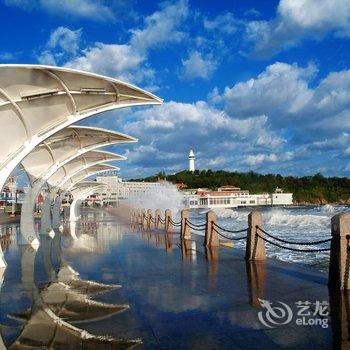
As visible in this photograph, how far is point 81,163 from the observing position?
2655 cm

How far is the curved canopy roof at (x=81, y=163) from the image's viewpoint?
82.8 feet

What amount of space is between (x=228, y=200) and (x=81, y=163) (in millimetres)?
117598

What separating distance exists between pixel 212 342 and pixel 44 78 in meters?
9.08

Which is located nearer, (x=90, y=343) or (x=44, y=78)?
(x=90, y=343)

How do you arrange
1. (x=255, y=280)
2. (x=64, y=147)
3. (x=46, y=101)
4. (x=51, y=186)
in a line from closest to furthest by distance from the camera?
1. (x=255, y=280)
2. (x=46, y=101)
3. (x=64, y=147)
4. (x=51, y=186)

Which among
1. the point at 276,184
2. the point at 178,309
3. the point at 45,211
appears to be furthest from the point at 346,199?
the point at 178,309

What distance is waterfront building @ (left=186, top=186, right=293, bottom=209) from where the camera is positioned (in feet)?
448

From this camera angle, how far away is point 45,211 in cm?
2131

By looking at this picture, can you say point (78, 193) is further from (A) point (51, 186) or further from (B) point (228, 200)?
(B) point (228, 200)

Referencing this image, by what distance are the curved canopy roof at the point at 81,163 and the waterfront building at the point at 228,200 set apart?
105668 mm

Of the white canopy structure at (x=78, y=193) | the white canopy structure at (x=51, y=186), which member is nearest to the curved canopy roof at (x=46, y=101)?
the white canopy structure at (x=51, y=186)

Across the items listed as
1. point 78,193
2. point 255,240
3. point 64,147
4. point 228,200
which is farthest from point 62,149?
point 228,200

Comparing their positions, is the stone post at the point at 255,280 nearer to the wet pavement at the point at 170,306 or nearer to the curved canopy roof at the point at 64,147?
the wet pavement at the point at 170,306

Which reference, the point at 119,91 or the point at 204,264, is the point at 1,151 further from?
the point at 204,264
